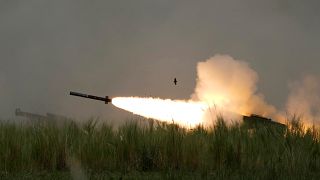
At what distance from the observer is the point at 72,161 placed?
16.8 metres

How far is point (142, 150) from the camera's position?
60.9 feet

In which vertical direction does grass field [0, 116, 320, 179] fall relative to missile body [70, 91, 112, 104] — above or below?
below

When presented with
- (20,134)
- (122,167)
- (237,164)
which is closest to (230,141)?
(237,164)

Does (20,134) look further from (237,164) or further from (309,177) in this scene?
(309,177)

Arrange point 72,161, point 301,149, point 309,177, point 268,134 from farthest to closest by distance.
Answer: point 268,134 < point 301,149 < point 72,161 < point 309,177

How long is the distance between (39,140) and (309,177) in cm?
930

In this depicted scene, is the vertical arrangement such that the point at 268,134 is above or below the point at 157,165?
above

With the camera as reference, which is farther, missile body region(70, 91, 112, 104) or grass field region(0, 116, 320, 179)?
missile body region(70, 91, 112, 104)

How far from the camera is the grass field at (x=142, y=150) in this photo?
57.3 feet

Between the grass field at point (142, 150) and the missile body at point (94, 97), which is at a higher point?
the missile body at point (94, 97)

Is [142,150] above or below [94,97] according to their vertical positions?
below

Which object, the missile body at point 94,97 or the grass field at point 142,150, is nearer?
the grass field at point 142,150

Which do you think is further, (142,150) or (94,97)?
(94,97)

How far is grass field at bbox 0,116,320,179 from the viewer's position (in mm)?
17453
